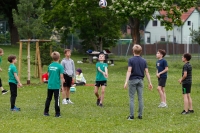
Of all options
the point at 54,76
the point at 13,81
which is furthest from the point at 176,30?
the point at 54,76

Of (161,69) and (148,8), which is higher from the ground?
(148,8)

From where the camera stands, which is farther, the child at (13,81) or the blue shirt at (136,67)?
the child at (13,81)

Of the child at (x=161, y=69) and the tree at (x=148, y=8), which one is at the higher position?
the tree at (x=148, y=8)

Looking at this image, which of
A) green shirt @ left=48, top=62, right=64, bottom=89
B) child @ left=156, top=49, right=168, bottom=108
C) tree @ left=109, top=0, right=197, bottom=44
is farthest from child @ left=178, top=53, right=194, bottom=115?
tree @ left=109, top=0, right=197, bottom=44

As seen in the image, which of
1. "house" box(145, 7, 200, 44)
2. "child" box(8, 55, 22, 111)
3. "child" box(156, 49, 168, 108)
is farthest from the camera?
"house" box(145, 7, 200, 44)

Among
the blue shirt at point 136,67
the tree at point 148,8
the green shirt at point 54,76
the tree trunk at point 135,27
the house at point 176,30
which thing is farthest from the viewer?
the house at point 176,30

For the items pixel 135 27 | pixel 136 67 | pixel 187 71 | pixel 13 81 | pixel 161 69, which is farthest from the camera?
pixel 135 27

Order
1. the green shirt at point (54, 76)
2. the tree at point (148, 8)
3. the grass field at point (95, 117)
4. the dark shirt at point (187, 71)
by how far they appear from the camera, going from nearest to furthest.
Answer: the grass field at point (95, 117), the green shirt at point (54, 76), the dark shirt at point (187, 71), the tree at point (148, 8)

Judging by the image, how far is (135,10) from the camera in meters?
34.6

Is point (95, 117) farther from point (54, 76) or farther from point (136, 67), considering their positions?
point (136, 67)

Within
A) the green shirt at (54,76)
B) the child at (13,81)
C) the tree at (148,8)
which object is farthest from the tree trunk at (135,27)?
the green shirt at (54,76)

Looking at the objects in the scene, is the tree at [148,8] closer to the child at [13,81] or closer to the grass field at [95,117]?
the grass field at [95,117]

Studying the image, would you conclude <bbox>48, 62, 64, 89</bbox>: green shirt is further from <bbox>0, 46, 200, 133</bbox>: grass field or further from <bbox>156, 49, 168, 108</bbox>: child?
<bbox>156, 49, 168, 108</bbox>: child

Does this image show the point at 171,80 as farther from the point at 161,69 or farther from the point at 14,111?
the point at 14,111
